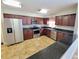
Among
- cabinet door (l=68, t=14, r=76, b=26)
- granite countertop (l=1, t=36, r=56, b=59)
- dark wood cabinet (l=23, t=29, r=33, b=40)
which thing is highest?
cabinet door (l=68, t=14, r=76, b=26)

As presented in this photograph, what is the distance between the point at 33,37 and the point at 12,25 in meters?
2.18

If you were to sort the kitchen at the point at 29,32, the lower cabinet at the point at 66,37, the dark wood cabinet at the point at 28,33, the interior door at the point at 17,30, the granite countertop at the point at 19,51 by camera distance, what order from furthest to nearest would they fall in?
the dark wood cabinet at the point at 28,33, the interior door at the point at 17,30, the kitchen at the point at 29,32, the granite countertop at the point at 19,51, the lower cabinet at the point at 66,37

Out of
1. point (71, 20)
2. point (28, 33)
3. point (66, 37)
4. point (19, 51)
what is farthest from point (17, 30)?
point (71, 20)

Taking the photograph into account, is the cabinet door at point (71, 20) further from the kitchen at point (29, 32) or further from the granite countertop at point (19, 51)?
the granite countertop at point (19, 51)

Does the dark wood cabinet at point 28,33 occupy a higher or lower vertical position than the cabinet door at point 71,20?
lower

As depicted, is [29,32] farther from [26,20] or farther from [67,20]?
[67,20]

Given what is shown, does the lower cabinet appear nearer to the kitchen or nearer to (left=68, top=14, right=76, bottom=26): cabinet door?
the kitchen

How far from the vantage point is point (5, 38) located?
4133 mm

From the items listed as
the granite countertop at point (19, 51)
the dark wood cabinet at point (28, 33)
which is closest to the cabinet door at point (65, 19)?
the granite countertop at point (19, 51)

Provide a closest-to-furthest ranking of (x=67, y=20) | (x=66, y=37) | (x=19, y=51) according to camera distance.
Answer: (x=66, y=37), (x=19, y=51), (x=67, y=20)

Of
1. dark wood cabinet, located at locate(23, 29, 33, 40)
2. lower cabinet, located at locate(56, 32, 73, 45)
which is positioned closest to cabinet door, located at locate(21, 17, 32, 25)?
dark wood cabinet, located at locate(23, 29, 33, 40)

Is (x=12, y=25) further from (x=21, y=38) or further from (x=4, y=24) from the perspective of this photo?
(x=21, y=38)

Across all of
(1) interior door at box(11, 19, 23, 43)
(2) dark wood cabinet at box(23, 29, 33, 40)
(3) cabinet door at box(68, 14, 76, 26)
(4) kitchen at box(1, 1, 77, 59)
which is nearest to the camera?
(4) kitchen at box(1, 1, 77, 59)

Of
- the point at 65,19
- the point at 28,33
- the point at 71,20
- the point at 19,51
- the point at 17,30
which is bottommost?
the point at 19,51
